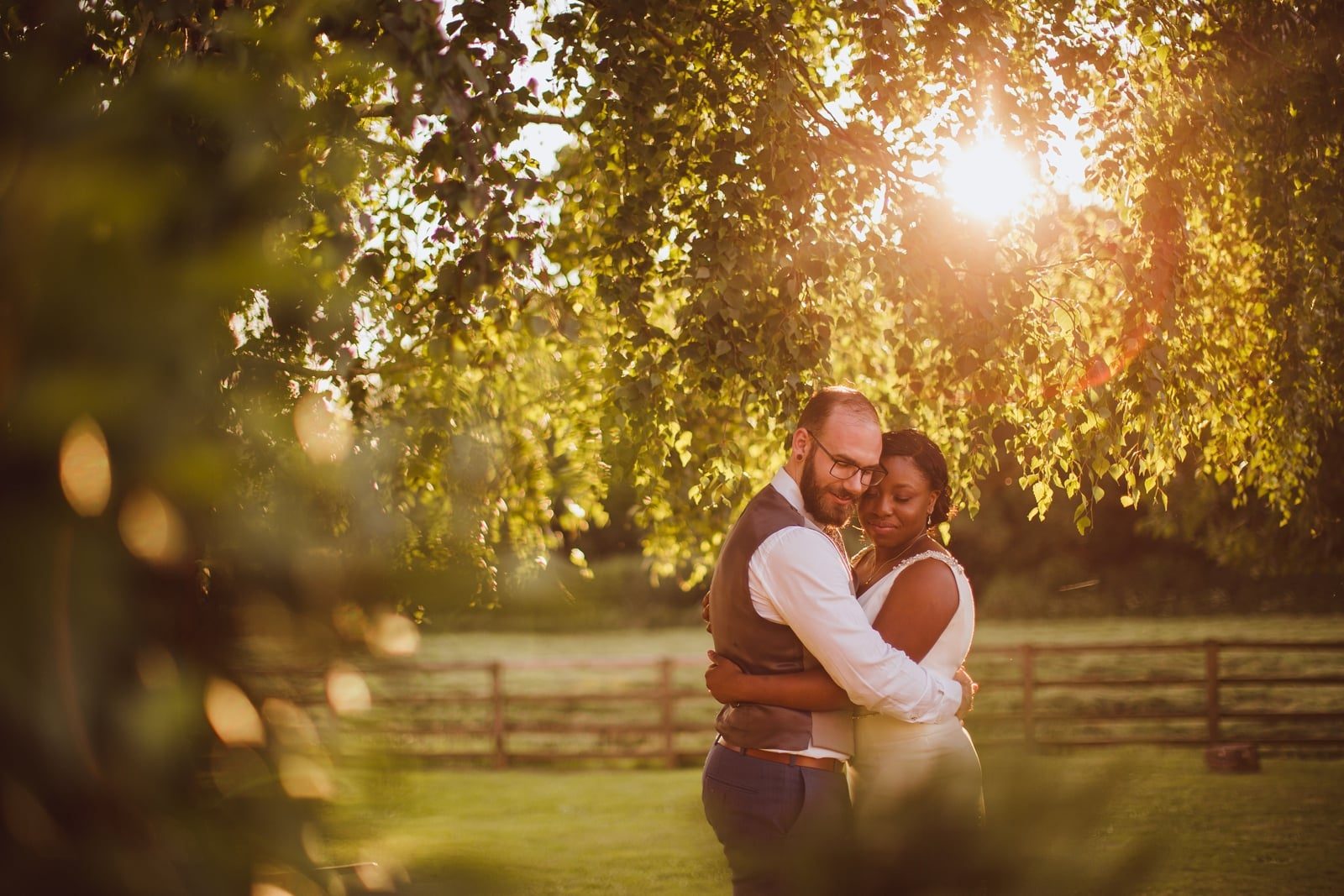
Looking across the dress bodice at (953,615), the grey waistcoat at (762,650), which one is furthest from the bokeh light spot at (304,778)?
the dress bodice at (953,615)

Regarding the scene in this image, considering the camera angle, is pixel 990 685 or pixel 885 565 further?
pixel 990 685

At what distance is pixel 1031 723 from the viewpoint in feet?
2.93

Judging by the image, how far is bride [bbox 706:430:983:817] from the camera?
10.3 feet

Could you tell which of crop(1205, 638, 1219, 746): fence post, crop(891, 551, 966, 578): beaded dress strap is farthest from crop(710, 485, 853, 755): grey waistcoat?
crop(1205, 638, 1219, 746): fence post

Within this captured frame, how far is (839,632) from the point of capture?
3004 mm

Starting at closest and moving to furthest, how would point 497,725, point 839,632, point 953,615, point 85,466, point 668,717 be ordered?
point 85,466 → point 839,632 → point 953,615 → point 668,717 → point 497,725

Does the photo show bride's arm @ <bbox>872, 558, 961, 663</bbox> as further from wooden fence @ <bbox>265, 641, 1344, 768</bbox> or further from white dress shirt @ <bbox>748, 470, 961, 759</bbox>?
wooden fence @ <bbox>265, 641, 1344, 768</bbox>

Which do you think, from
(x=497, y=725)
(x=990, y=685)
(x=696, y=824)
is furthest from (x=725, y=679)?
(x=497, y=725)

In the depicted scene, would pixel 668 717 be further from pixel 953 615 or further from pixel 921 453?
pixel 953 615

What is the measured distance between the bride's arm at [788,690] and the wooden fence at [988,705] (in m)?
0.53

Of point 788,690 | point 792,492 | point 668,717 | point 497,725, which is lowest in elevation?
point 497,725

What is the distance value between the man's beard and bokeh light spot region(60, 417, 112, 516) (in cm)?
281

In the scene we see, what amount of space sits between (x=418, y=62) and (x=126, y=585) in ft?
10.3

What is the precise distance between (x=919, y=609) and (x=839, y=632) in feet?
1.44
